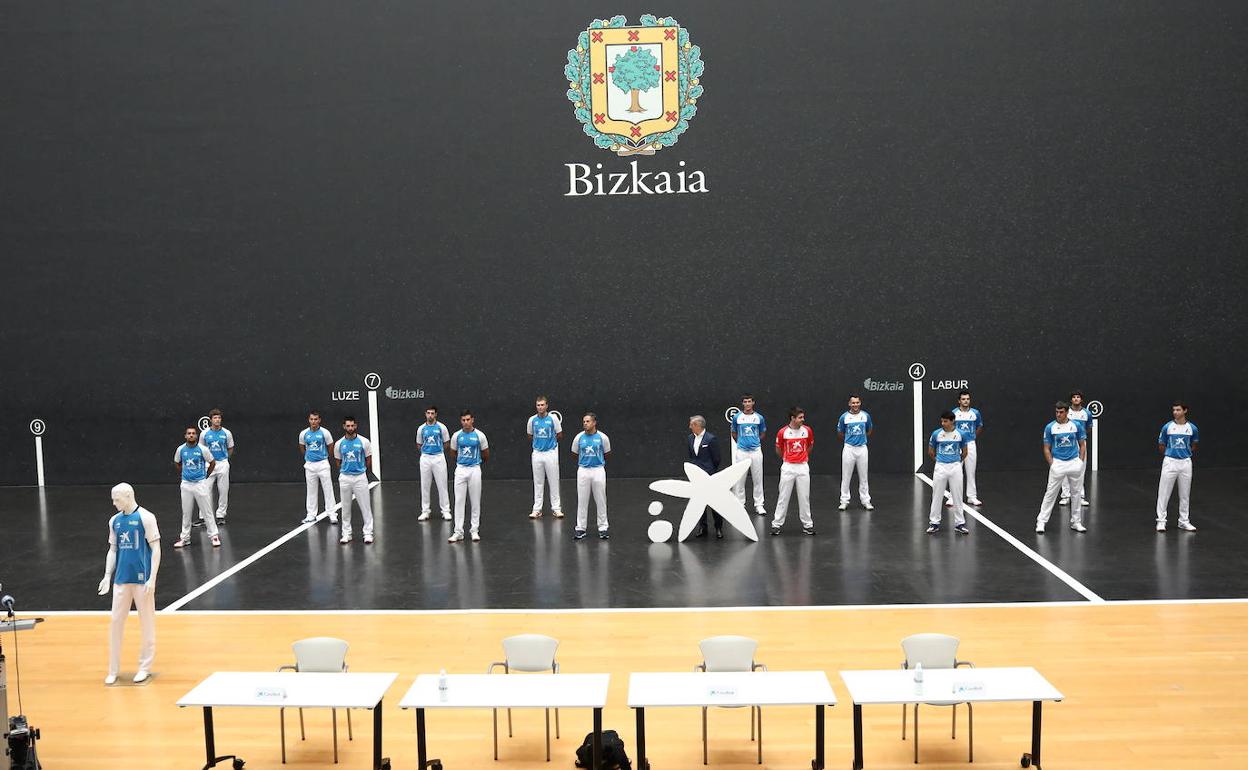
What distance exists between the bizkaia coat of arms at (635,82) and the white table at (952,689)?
11922mm

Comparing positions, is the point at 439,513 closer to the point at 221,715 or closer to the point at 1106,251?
the point at 221,715

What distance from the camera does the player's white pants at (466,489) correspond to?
41.7 feet

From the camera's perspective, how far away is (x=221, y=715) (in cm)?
743

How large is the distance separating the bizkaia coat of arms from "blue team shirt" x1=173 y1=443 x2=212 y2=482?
7572 mm

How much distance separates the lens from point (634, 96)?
17.0 metres

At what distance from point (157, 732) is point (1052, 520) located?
32.9 feet

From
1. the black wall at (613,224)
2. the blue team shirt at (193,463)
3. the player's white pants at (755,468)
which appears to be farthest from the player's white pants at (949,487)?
the blue team shirt at (193,463)

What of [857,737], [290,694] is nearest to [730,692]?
[857,737]

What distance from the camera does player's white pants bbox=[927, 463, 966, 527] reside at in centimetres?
1250

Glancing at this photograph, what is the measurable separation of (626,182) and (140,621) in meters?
10.7

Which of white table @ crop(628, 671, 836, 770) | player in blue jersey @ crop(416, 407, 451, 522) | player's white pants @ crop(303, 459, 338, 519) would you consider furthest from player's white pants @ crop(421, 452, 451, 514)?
white table @ crop(628, 671, 836, 770)

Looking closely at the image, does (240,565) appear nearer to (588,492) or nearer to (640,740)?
(588,492)

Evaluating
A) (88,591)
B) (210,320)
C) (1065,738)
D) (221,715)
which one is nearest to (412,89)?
(210,320)

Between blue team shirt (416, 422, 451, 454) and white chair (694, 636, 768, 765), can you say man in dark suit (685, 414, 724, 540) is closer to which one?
blue team shirt (416, 422, 451, 454)
